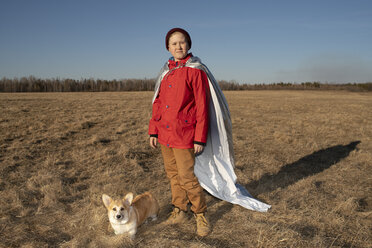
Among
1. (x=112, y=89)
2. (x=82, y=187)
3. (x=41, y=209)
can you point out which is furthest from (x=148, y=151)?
(x=112, y=89)

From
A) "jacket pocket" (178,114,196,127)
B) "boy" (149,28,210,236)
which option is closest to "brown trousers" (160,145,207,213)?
"boy" (149,28,210,236)

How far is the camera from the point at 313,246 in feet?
11.1

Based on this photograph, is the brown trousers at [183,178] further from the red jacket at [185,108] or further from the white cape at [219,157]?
Answer: the white cape at [219,157]

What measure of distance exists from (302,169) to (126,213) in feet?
17.0

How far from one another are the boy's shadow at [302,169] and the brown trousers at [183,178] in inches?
72.9

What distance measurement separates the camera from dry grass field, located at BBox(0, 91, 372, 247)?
3641 mm

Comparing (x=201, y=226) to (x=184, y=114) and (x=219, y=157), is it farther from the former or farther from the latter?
(x=184, y=114)

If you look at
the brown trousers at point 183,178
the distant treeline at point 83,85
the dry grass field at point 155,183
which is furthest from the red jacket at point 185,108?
the distant treeline at point 83,85

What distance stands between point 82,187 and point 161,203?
1802mm

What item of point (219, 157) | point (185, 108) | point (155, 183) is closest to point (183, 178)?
point (219, 157)

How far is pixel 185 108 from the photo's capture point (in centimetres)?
350

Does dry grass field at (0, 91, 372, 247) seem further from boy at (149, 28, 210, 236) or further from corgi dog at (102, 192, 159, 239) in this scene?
boy at (149, 28, 210, 236)

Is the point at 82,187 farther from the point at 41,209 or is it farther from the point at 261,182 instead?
the point at 261,182

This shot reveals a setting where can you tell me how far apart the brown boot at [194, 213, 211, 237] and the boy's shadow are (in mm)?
1796
